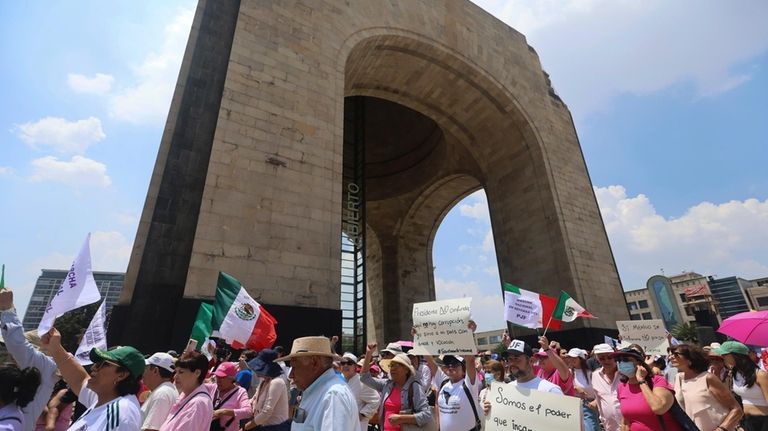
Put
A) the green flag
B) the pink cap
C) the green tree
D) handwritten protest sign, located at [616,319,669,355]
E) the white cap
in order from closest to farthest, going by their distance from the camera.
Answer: the white cap → the pink cap → the green flag → handwritten protest sign, located at [616,319,669,355] → the green tree

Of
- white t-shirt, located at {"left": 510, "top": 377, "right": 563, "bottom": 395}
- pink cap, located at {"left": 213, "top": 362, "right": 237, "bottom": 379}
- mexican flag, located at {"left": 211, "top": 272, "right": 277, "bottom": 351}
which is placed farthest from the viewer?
mexican flag, located at {"left": 211, "top": 272, "right": 277, "bottom": 351}

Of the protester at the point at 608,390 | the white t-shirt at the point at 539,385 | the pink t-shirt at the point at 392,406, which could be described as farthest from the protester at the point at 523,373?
the protester at the point at 608,390

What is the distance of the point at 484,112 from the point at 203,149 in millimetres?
11213

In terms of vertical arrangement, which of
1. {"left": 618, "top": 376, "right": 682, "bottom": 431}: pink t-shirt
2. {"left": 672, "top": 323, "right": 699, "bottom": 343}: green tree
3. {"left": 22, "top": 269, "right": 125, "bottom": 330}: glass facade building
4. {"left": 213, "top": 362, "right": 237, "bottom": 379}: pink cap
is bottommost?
{"left": 618, "top": 376, "right": 682, "bottom": 431}: pink t-shirt

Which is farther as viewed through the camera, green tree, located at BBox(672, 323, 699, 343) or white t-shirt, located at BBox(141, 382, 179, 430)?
green tree, located at BBox(672, 323, 699, 343)

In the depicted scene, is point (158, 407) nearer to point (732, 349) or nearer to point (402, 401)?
point (402, 401)

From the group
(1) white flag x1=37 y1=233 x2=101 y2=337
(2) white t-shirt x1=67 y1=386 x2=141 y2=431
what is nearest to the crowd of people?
(2) white t-shirt x1=67 y1=386 x2=141 y2=431

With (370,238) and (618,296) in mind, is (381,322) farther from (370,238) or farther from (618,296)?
(618,296)

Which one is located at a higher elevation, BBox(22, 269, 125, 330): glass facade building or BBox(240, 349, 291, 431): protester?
BBox(22, 269, 125, 330): glass facade building

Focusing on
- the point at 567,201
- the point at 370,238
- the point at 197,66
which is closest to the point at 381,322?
the point at 370,238

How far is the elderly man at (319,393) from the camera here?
1930 mm

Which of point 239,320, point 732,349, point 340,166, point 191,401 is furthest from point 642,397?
point 340,166

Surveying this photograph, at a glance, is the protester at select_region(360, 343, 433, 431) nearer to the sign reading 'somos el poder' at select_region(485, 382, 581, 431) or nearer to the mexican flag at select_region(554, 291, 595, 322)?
the sign reading 'somos el poder' at select_region(485, 382, 581, 431)

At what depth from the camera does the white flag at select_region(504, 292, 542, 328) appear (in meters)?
6.37
